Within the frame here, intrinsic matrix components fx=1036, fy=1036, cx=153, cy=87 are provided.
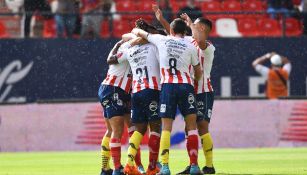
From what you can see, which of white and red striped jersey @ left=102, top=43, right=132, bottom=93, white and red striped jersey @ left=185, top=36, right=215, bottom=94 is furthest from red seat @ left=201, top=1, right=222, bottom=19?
white and red striped jersey @ left=102, top=43, right=132, bottom=93

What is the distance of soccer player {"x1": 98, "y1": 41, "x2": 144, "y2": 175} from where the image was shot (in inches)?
595

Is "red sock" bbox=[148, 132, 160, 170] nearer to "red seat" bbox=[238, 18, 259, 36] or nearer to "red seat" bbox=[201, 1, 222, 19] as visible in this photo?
"red seat" bbox=[238, 18, 259, 36]

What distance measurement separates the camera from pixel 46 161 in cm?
2003

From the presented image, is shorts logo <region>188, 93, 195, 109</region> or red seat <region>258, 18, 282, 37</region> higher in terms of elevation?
red seat <region>258, 18, 282, 37</region>

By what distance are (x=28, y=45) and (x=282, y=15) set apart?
6.47 metres

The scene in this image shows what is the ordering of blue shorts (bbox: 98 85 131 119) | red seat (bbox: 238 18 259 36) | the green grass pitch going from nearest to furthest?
blue shorts (bbox: 98 85 131 119), the green grass pitch, red seat (bbox: 238 18 259 36)

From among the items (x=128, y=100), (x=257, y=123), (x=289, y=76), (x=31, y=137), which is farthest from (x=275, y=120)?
(x=128, y=100)

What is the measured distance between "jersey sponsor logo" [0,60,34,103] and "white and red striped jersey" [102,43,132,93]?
10708 millimetres

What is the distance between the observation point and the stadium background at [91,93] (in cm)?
2367

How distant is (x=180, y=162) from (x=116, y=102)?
12.7 ft

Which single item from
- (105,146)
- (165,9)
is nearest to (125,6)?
(165,9)

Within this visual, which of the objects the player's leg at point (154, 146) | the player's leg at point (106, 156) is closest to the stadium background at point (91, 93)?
the player's leg at point (106, 156)

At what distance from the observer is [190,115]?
15.0m

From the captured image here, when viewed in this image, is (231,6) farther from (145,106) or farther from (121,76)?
(145,106)
